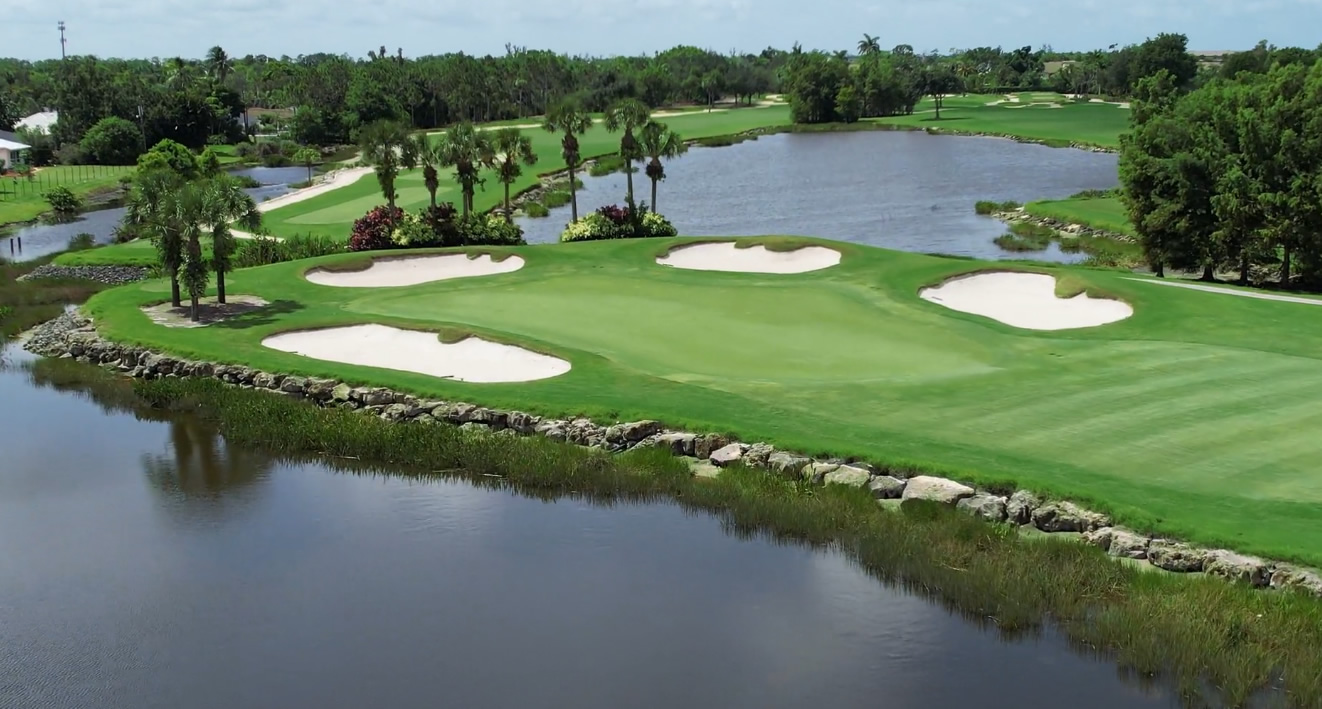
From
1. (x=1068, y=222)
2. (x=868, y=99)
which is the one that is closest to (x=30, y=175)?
(x=1068, y=222)

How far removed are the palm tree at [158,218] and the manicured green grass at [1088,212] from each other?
44.0m

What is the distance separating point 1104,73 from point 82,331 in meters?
184

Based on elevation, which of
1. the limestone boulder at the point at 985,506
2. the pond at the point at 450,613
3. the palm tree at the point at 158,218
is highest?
the palm tree at the point at 158,218

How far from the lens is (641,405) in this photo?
24906 mm

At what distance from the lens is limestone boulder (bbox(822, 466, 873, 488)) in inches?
818

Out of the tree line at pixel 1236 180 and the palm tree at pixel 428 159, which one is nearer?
the tree line at pixel 1236 180

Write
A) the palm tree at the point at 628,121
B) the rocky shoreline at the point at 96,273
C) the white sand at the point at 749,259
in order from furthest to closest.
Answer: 1. the palm tree at the point at 628,121
2. the rocky shoreline at the point at 96,273
3. the white sand at the point at 749,259

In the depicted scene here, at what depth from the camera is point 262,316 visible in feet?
113

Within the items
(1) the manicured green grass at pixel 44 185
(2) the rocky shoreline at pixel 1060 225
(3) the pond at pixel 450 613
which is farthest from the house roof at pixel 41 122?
(3) the pond at pixel 450 613

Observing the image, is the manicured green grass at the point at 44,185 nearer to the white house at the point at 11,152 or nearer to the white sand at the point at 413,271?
the white house at the point at 11,152

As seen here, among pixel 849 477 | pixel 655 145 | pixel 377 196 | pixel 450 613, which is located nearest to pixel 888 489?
pixel 849 477

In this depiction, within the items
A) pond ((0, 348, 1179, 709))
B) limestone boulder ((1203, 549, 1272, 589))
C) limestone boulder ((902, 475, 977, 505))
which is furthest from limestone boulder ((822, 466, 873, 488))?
limestone boulder ((1203, 549, 1272, 589))

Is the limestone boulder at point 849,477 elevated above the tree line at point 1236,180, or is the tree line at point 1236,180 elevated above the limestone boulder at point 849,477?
the tree line at point 1236,180

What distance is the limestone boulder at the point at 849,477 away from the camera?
2077 centimetres
